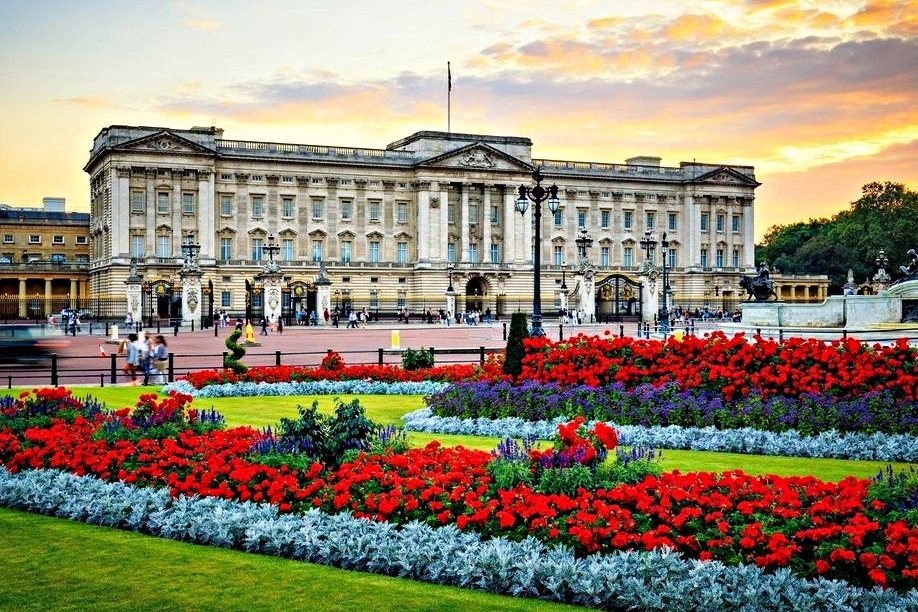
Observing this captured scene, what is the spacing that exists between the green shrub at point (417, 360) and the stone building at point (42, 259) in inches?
2794

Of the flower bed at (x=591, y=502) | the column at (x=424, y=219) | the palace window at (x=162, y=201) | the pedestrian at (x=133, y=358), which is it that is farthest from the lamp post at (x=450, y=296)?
the flower bed at (x=591, y=502)

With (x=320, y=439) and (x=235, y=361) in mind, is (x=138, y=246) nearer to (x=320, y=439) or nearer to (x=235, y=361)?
(x=235, y=361)

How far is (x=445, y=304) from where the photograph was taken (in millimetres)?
97062

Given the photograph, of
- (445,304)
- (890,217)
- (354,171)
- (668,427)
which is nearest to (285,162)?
(354,171)

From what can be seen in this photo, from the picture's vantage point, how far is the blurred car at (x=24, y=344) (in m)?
24.4

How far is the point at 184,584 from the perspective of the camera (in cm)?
901

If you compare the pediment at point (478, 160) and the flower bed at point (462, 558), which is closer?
the flower bed at point (462, 558)

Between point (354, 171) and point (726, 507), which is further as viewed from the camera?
point (354, 171)

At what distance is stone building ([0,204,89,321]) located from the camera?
96.4 meters

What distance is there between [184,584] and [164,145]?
85.3 meters

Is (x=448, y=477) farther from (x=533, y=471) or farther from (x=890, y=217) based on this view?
(x=890, y=217)

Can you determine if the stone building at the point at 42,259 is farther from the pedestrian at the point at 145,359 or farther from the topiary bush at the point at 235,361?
the topiary bush at the point at 235,361

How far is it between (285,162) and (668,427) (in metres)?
82.8

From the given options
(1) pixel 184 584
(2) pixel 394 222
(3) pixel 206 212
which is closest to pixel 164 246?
(3) pixel 206 212
